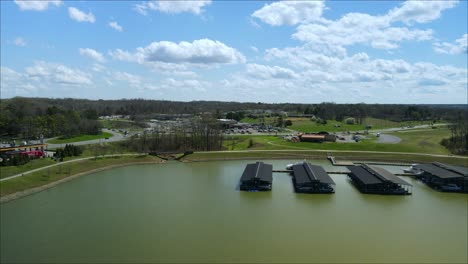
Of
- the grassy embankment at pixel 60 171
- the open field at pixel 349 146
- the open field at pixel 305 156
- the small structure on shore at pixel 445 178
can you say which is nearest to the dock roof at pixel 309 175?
the small structure on shore at pixel 445 178

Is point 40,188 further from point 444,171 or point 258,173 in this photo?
point 444,171

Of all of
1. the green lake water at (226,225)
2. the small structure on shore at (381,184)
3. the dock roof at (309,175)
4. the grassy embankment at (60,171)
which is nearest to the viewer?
the green lake water at (226,225)

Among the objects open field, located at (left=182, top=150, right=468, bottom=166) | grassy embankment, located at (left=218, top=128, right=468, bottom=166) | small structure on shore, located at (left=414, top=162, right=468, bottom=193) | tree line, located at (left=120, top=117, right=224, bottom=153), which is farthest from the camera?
tree line, located at (left=120, top=117, right=224, bottom=153)

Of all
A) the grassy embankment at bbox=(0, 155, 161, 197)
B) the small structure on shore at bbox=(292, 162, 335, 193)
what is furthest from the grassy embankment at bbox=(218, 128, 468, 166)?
the small structure on shore at bbox=(292, 162, 335, 193)

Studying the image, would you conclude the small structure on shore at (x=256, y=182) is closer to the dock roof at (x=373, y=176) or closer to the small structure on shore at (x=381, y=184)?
the small structure on shore at (x=381, y=184)

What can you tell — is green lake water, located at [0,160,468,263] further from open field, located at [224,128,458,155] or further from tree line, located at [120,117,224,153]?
tree line, located at [120,117,224,153]

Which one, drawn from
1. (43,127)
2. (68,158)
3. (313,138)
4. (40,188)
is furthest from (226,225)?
(43,127)
